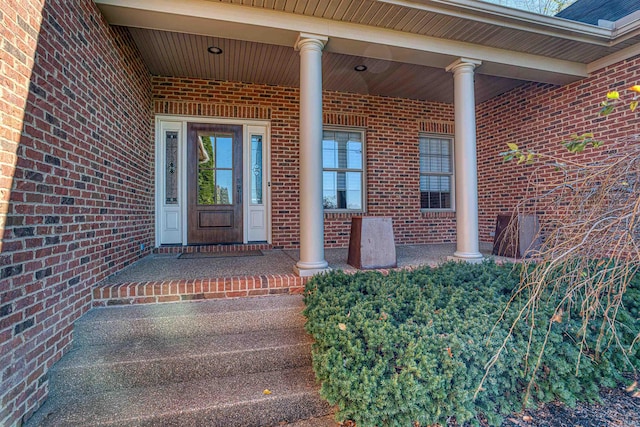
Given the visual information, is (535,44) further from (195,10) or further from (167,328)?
(167,328)

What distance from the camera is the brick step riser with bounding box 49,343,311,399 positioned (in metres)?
1.92

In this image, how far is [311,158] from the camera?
3.13 m

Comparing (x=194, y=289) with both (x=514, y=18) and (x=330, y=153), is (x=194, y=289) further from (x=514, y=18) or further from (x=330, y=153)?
(x=514, y=18)

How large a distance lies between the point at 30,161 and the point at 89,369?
4.19 ft

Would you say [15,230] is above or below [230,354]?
above

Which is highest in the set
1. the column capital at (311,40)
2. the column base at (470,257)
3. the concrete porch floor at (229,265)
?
the column capital at (311,40)

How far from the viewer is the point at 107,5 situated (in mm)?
2754

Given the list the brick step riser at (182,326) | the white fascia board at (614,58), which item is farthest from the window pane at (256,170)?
the white fascia board at (614,58)

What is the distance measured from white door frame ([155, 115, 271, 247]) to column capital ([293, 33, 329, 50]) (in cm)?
204

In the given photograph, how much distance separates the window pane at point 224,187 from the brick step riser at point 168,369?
3166mm

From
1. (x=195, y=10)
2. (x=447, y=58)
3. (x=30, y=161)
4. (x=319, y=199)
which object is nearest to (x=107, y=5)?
(x=195, y=10)

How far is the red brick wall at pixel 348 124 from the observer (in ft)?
15.8

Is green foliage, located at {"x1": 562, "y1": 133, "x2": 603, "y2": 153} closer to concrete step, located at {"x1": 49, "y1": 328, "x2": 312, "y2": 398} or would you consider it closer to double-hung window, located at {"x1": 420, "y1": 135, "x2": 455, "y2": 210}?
concrete step, located at {"x1": 49, "y1": 328, "x2": 312, "y2": 398}

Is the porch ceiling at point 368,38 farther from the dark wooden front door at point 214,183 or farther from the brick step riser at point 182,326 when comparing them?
the brick step riser at point 182,326
